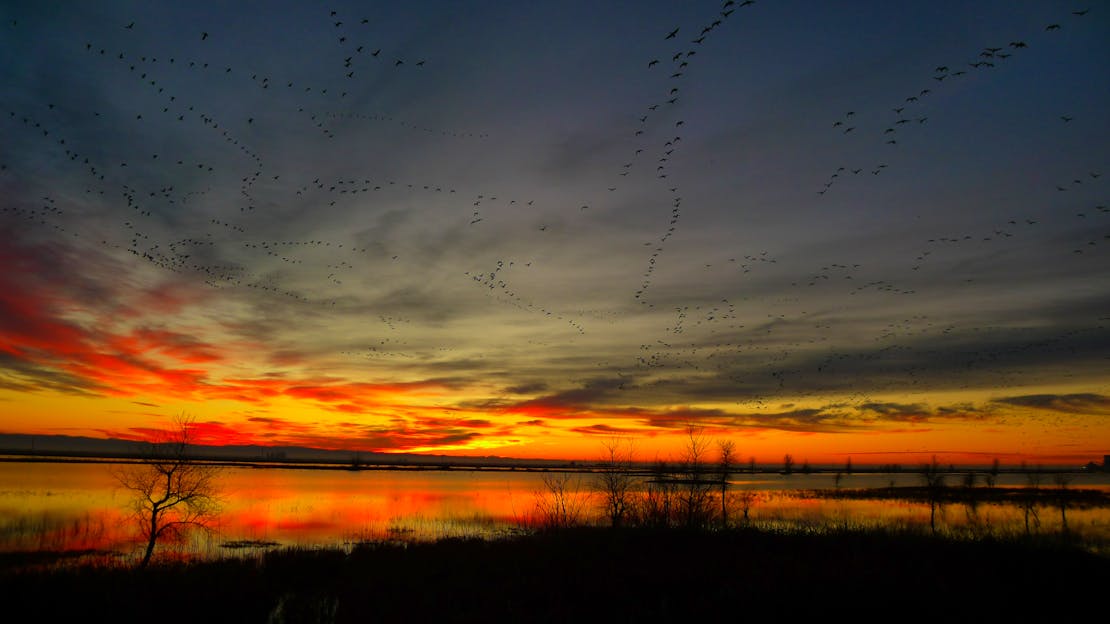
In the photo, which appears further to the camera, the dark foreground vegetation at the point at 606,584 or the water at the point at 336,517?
the water at the point at 336,517

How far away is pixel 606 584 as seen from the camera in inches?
925

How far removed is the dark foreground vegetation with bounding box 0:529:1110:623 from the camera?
64.4 feet

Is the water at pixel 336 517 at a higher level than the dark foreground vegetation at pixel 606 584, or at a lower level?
lower

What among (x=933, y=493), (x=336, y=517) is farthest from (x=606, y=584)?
(x=933, y=493)

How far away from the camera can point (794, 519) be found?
199 feet

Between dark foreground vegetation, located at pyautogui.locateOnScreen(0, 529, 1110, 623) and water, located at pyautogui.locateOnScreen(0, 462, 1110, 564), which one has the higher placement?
dark foreground vegetation, located at pyautogui.locateOnScreen(0, 529, 1110, 623)

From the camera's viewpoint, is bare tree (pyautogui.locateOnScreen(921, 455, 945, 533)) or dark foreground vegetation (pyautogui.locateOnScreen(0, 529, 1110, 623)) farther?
bare tree (pyautogui.locateOnScreen(921, 455, 945, 533))

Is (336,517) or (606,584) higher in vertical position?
(606,584)

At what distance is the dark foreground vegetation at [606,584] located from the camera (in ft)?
64.4

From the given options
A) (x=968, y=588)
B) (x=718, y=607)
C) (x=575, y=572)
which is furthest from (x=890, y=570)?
(x=575, y=572)

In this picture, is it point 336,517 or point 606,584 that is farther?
point 336,517

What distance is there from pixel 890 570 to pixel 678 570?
27.2ft

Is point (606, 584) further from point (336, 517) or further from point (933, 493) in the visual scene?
point (933, 493)

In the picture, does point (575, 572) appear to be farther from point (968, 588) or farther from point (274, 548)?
point (274, 548)
